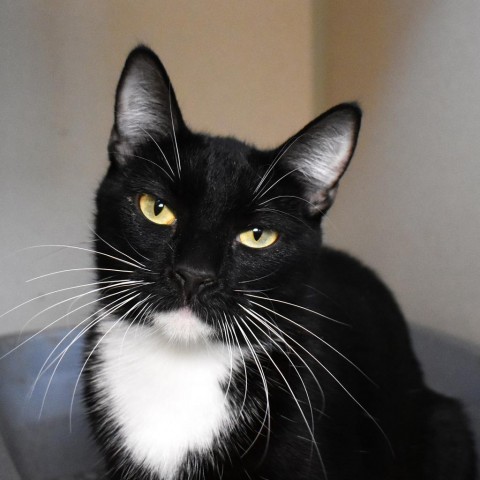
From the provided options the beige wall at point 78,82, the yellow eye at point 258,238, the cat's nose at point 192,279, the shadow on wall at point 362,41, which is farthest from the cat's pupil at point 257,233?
the shadow on wall at point 362,41

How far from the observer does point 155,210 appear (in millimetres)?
993

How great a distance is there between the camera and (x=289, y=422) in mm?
1057

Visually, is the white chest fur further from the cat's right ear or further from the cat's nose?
the cat's right ear

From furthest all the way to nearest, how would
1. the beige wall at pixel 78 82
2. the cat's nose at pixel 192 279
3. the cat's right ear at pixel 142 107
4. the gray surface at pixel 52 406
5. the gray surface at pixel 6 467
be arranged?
the beige wall at pixel 78 82 < the gray surface at pixel 52 406 < the gray surface at pixel 6 467 < the cat's right ear at pixel 142 107 < the cat's nose at pixel 192 279

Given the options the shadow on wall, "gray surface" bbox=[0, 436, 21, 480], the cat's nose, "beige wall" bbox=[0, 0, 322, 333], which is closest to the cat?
the cat's nose

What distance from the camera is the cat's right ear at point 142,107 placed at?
995 millimetres

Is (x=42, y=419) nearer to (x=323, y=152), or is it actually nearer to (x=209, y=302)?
(x=209, y=302)

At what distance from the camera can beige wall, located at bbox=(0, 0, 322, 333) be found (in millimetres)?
1553

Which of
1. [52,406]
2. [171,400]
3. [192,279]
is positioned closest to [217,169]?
[192,279]

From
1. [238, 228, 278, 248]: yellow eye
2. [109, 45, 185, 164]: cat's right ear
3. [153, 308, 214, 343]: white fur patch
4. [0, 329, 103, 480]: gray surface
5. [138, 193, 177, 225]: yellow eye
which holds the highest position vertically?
[109, 45, 185, 164]: cat's right ear

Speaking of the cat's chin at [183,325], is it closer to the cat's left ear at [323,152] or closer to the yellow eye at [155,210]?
the yellow eye at [155,210]

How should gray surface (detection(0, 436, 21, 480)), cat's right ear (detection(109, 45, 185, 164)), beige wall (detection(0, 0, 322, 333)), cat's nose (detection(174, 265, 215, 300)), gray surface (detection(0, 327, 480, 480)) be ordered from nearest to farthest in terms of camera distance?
1. cat's nose (detection(174, 265, 215, 300))
2. cat's right ear (detection(109, 45, 185, 164))
3. gray surface (detection(0, 436, 21, 480))
4. gray surface (detection(0, 327, 480, 480))
5. beige wall (detection(0, 0, 322, 333))

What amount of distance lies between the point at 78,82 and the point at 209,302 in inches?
35.9

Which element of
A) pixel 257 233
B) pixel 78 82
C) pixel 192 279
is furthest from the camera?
pixel 78 82
